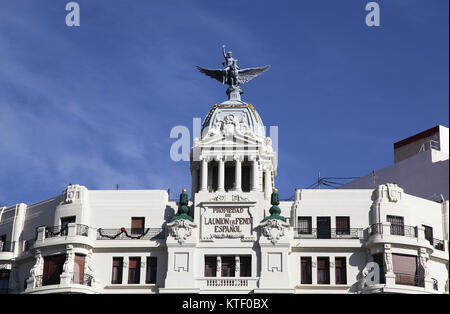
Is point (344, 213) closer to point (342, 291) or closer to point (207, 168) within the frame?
point (342, 291)

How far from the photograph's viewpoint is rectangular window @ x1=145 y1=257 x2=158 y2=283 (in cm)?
7806

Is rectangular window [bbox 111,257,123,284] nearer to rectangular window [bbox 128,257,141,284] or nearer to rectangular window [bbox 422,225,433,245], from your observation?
rectangular window [bbox 128,257,141,284]

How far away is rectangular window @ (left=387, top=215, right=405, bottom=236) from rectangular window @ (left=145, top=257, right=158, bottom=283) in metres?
18.3

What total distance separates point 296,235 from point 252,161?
751 centimetres

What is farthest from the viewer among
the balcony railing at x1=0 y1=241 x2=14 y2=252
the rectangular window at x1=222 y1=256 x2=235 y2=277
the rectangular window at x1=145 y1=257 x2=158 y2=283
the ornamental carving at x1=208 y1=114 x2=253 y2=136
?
the ornamental carving at x1=208 y1=114 x2=253 y2=136

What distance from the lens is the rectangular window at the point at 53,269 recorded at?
77750 mm

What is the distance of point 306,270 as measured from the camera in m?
77.9

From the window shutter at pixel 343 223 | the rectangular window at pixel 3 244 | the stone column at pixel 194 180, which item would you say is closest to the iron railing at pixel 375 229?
the window shutter at pixel 343 223

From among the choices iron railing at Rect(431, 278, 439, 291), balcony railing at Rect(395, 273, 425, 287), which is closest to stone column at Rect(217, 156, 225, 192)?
balcony railing at Rect(395, 273, 425, 287)

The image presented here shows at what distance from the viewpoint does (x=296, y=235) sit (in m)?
78.9

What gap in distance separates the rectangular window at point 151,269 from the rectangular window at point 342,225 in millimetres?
14261

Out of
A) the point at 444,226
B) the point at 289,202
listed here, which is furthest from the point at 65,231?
the point at 444,226

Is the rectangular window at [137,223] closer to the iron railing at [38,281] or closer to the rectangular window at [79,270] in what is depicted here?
the rectangular window at [79,270]
